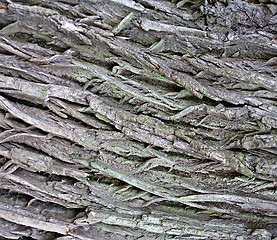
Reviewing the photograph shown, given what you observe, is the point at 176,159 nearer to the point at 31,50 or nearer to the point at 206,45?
the point at 206,45

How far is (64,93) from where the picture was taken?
2885mm

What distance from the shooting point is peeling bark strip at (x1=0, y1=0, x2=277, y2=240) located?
9.32ft

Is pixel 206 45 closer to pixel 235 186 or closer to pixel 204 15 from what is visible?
pixel 204 15

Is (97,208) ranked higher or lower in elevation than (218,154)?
lower

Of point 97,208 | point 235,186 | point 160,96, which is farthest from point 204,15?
point 97,208

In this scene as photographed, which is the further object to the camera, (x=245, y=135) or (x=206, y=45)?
(x=206, y=45)

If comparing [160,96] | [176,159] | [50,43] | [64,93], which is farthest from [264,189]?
[50,43]

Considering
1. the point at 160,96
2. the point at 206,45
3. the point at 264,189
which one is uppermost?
the point at 206,45

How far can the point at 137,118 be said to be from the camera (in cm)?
288

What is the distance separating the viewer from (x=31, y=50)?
3.01m

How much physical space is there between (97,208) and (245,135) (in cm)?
164

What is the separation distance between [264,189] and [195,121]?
3.11ft

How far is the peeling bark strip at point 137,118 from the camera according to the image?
284 cm

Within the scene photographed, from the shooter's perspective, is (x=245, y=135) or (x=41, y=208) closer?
(x=245, y=135)
